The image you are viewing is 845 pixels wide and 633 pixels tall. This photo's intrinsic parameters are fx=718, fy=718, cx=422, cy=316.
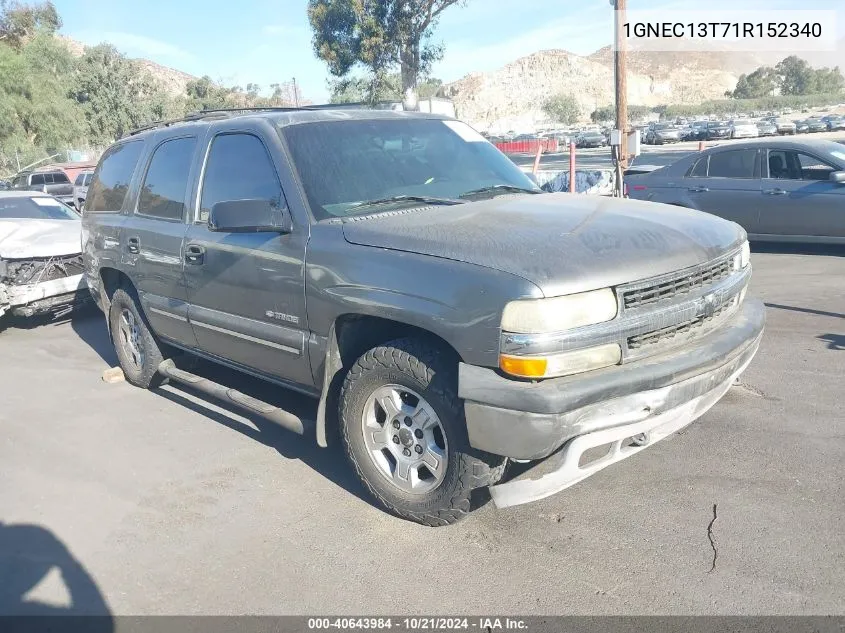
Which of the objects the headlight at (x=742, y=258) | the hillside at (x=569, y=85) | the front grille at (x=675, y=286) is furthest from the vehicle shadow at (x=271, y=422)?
the hillside at (x=569, y=85)

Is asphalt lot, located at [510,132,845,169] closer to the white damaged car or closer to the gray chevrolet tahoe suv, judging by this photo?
the white damaged car

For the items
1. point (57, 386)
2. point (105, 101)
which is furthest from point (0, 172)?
point (57, 386)

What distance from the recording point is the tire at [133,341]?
5418 mm

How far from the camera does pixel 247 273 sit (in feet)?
13.1

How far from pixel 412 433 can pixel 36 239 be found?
22.2ft

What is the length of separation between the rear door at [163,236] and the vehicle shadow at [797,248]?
7.99 metres

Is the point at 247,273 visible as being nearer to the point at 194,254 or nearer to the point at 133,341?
the point at 194,254

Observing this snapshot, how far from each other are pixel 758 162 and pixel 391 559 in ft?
27.4

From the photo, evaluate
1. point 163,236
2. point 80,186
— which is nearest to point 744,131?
point 80,186

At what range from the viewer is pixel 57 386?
611cm

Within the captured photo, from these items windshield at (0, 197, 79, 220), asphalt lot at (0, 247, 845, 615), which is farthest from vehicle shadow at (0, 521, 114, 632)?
windshield at (0, 197, 79, 220)

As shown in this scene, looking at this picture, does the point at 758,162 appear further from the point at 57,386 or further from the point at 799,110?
the point at 799,110

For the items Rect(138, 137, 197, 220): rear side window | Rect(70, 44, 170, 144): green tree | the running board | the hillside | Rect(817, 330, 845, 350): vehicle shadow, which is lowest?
Rect(817, 330, 845, 350): vehicle shadow

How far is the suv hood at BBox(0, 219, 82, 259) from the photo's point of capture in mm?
8000
